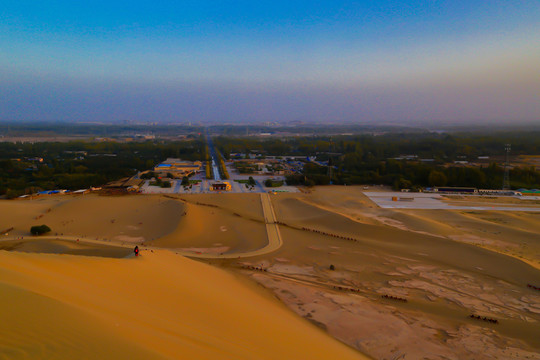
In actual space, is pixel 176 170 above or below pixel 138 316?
above

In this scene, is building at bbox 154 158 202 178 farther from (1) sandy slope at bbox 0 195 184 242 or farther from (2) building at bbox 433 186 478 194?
(2) building at bbox 433 186 478 194

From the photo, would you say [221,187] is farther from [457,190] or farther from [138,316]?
[138,316]

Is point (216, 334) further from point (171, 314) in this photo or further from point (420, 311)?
point (420, 311)

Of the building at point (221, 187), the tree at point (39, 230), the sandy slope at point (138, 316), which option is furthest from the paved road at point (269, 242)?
the tree at point (39, 230)

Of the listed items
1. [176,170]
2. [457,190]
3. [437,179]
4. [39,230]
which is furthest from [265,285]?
[176,170]

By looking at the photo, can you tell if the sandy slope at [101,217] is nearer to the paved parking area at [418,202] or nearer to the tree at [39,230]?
the tree at [39,230]

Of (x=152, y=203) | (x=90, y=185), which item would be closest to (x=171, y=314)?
(x=152, y=203)

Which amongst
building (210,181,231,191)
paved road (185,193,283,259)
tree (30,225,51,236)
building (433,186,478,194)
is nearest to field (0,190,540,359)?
paved road (185,193,283,259)
